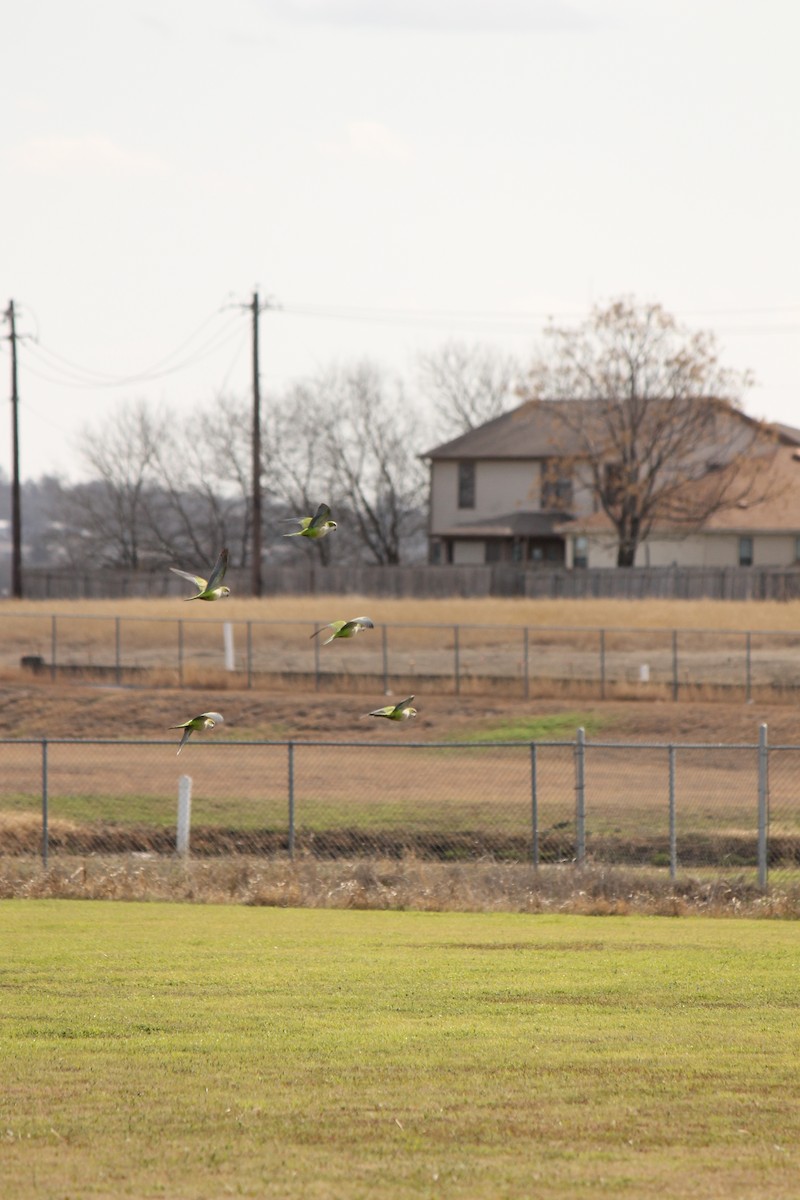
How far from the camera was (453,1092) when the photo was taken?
26.8 feet

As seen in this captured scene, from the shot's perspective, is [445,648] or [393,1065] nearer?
[393,1065]

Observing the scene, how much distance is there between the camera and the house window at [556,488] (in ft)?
221

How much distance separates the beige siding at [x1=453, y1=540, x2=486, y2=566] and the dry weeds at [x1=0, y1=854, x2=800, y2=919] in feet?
182

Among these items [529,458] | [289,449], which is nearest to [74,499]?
[289,449]

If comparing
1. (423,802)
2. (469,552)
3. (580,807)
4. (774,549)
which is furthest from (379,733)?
(469,552)

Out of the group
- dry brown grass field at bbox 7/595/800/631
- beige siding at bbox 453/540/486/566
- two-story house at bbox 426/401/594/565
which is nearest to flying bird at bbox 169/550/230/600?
dry brown grass field at bbox 7/595/800/631

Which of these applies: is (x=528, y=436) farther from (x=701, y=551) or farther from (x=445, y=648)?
(x=445, y=648)

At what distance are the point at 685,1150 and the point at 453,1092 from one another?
1407mm

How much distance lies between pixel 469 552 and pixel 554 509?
4844mm

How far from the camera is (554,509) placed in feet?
237

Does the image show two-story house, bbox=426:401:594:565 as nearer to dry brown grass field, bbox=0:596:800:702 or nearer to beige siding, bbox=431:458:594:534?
beige siding, bbox=431:458:594:534

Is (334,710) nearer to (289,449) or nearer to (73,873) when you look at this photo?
(73,873)

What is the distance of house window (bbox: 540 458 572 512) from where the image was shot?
221 feet

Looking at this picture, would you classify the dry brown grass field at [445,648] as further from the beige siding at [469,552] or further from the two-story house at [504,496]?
the beige siding at [469,552]
